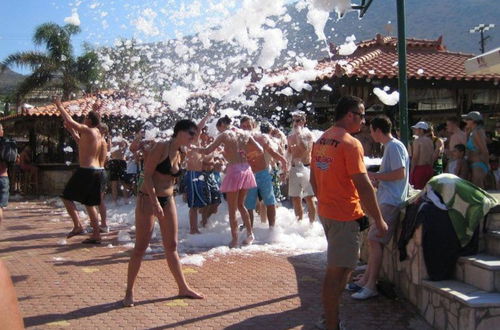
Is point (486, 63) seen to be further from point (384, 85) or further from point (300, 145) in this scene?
point (384, 85)

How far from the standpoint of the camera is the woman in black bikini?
483cm

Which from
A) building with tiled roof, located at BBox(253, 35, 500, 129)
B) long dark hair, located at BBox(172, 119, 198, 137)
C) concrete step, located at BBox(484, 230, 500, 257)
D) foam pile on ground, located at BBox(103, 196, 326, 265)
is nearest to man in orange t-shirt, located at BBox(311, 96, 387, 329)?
concrete step, located at BBox(484, 230, 500, 257)

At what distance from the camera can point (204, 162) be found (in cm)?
848

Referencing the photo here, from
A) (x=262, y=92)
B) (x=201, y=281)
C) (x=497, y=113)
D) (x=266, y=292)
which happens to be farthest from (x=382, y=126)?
(x=497, y=113)

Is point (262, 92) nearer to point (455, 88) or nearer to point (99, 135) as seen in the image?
point (455, 88)

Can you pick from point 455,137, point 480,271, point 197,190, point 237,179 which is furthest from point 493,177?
point 480,271

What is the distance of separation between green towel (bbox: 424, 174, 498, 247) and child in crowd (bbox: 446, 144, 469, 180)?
4.09 m

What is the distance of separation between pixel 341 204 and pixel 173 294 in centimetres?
212

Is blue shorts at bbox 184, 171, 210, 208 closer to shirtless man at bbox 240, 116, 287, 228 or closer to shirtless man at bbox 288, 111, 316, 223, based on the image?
shirtless man at bbox 240, 116, 287, 228

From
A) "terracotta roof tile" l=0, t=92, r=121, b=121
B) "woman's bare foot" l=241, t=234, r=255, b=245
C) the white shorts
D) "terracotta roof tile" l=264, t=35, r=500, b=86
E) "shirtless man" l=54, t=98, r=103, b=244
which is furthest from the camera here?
"terracotta roof tile" l=0, t=92, r=121, b=121

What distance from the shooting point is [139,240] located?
4.85m

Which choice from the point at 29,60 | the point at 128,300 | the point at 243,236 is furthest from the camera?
the point at 29,60

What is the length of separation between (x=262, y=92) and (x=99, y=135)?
678 cm

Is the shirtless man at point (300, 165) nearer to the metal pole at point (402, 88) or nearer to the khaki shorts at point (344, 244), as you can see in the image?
the metal pole at point (402, 88)
